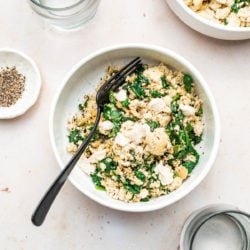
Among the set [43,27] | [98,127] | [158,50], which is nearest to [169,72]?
[158,50]

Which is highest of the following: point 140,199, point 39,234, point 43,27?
point 43,27

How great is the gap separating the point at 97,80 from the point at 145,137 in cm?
23

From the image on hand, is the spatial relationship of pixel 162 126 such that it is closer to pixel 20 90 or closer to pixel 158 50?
pixel 158 50

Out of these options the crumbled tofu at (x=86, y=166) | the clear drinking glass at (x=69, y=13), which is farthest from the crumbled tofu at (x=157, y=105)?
the clear drinking glass at (x=69, y=13)

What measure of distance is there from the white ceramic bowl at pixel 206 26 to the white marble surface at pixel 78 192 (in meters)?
0.07

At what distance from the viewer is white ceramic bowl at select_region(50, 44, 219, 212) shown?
4.37 ft

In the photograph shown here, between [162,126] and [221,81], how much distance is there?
0.80ft

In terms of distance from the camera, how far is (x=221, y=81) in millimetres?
1485

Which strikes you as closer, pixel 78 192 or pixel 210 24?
pixel 210 24

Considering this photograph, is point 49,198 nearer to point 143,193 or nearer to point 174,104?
point 143,193

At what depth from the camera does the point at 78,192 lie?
147 cm

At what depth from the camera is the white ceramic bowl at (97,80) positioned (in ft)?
4.37

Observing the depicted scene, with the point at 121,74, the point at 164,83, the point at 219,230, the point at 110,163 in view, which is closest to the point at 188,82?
the point at 164,83

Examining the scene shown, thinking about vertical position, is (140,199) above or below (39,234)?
above
